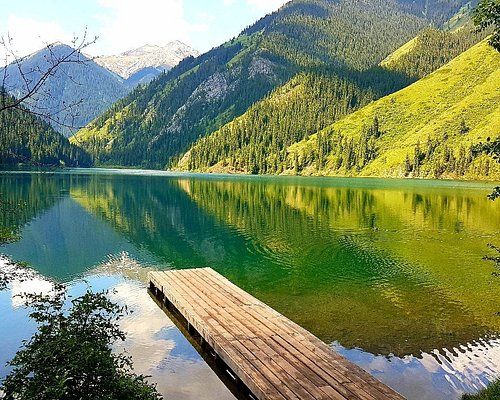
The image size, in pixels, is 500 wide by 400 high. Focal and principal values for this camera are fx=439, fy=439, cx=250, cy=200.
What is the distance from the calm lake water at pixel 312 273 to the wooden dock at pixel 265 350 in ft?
4.43

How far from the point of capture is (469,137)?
192 meters

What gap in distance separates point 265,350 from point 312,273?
60.4ft

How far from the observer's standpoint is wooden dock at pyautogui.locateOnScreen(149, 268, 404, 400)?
1316 centimetres

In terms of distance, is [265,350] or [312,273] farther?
[312,273]

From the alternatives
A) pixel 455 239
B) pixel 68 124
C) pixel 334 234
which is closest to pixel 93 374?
pixel 68 124

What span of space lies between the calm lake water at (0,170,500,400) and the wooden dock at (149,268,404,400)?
135 cm

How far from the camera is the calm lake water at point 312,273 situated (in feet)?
60.1

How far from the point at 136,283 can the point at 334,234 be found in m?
27.7

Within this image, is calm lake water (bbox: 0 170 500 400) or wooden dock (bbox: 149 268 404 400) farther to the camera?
calm lake water (bbox: 0 170 500 400)

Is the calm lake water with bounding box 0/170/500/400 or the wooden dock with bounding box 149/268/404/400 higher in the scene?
the wooden dock with bounding box 149/268/404/400

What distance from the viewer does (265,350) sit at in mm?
16203

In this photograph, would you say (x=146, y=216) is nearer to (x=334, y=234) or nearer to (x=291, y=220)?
(x=291, y=220)

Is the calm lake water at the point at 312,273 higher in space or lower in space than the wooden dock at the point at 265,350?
lower

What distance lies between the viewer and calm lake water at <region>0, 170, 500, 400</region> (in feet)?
60.1
